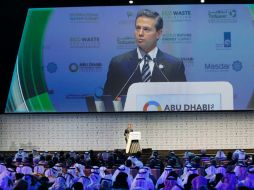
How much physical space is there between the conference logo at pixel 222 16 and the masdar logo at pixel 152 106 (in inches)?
164

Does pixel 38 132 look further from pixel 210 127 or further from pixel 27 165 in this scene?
pixel 27 165

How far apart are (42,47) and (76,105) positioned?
2880mm

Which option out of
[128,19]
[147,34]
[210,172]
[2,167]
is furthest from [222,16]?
[2,167]

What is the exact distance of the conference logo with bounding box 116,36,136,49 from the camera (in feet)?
93.8

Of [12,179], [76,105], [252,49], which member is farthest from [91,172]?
[252,49]

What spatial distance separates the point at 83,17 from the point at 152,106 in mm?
4796

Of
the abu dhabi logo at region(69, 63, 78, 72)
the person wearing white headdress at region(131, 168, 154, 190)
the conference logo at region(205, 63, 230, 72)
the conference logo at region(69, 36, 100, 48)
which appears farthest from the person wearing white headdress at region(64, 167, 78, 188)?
the conference logo at region(205, 63, 230, 72)

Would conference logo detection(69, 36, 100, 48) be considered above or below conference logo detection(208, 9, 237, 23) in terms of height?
below

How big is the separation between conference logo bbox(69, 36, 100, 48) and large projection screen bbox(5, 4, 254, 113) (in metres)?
0.04

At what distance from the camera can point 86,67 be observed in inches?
1136

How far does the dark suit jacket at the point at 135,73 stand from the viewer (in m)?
28.4

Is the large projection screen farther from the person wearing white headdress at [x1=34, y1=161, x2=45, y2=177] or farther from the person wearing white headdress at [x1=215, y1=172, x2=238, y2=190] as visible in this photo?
the person wearing white headdress at [x1=215, y1=172, x2=238, y2=190]

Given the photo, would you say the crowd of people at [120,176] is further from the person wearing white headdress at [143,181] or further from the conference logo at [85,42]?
the conference logo at [85,42]

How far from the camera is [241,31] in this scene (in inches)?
1120
